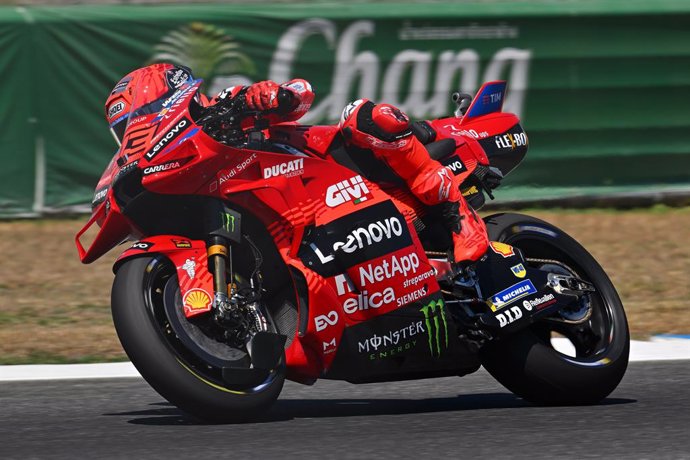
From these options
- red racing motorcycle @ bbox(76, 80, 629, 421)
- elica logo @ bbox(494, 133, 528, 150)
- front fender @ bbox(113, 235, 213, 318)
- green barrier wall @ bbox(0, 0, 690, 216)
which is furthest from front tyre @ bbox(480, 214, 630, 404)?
Result: green barrier wall @ bbox(0, 0, 690, 216)

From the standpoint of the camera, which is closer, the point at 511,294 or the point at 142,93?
the point at 142,93

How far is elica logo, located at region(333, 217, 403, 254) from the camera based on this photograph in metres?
5.38

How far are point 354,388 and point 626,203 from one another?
6.34 meters

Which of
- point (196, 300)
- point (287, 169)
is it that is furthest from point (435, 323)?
point (196, 300)

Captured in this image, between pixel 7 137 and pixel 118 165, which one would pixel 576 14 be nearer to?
pixel 7 137

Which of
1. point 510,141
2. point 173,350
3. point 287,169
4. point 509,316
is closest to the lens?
point 173,350

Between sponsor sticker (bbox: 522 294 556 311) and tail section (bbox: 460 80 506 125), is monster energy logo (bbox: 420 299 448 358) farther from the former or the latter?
tail section (bbox: 460 80 506 125)

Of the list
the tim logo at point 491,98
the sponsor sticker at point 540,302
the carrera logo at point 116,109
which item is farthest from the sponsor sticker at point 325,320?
the tim logo at point 491,98

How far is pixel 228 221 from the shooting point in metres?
5.21

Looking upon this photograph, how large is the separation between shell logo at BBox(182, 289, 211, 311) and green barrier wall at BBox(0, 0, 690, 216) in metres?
6.62

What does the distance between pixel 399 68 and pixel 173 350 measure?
7.20 metres

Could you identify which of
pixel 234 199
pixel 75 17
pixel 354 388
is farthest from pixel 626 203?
pixel 234 199

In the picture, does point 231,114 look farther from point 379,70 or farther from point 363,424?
point 379,70

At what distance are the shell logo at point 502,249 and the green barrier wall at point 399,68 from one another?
5877 mm
